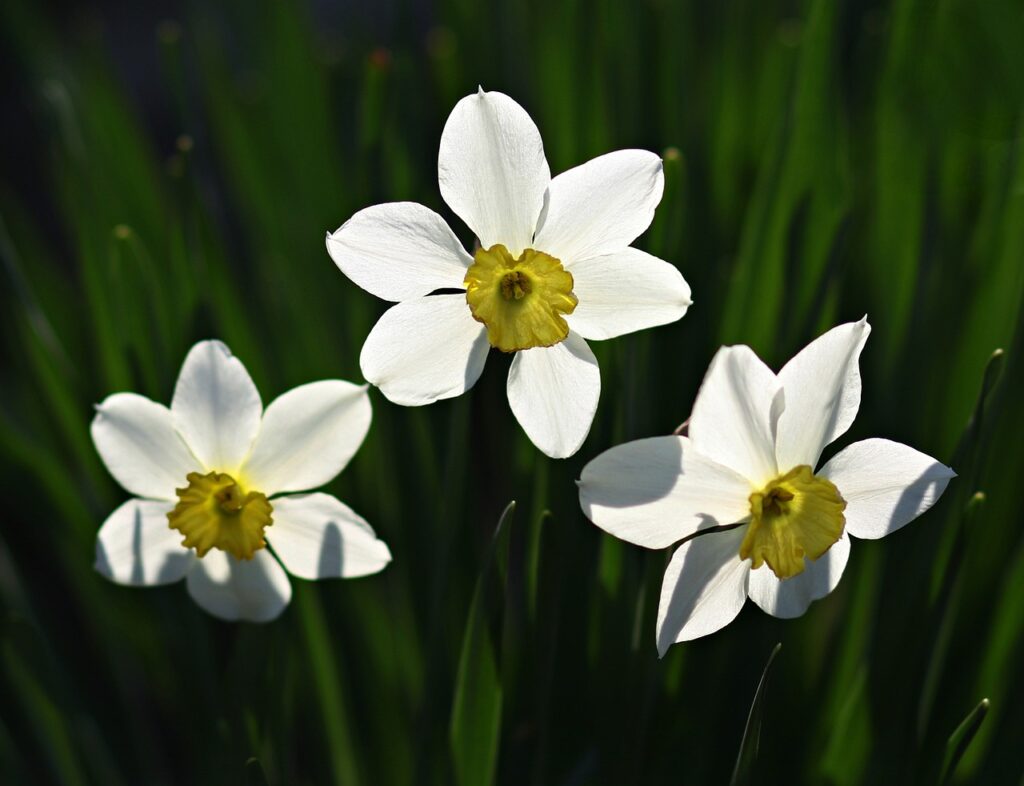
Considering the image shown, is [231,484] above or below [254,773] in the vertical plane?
above

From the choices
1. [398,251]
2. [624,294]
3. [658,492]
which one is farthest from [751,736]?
[398,251]

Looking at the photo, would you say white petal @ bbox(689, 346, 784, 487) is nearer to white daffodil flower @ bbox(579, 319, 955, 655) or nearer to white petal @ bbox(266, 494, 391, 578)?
white daffodil flower @ bbox(579, 319, 955, 655)

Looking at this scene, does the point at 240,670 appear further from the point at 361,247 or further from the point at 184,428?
the point at 361,247

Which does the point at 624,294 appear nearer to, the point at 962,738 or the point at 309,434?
the point at 309,434

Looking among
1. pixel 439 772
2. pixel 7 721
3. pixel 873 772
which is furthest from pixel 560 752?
pixel 7 721

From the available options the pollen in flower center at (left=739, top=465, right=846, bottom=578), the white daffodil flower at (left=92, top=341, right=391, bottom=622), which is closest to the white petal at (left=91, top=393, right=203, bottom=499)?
the white daffodil flower at (left=92, top=341, right=391, bottom=622)
